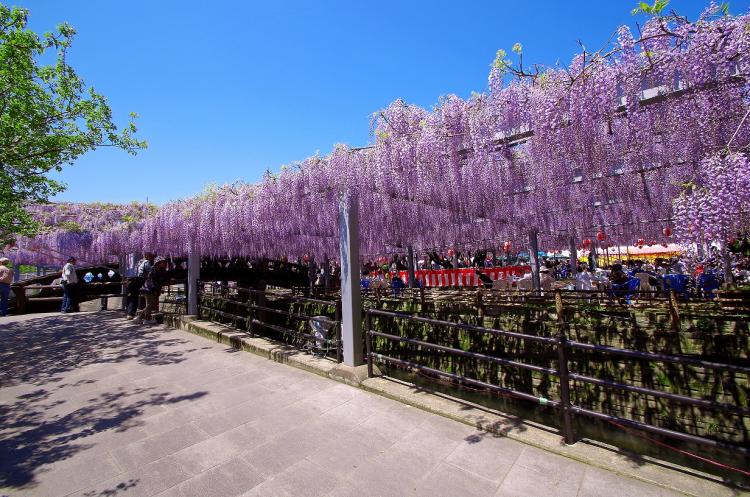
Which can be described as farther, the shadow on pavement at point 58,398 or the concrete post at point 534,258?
the concrete post at point 534,258

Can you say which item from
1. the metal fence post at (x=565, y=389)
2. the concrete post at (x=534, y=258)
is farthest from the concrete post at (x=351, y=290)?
the concrete post at (x=534, y=258)

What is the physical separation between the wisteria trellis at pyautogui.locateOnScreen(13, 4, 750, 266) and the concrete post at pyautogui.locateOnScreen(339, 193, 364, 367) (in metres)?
0.60

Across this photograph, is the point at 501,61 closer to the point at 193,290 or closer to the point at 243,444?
the point at 243,444

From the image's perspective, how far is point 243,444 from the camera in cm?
284

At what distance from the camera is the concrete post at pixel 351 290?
4.35 meters

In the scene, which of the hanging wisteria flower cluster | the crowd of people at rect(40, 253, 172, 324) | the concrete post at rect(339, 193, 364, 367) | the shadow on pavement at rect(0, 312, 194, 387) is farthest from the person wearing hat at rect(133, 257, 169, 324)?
the concrete post at rect(339, 193, 364, 367)

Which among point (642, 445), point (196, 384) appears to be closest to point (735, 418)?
point (642, 445)

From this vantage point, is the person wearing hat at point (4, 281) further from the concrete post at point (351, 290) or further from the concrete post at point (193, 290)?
the concrete post at point (351, 290)

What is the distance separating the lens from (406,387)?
3.78 metres

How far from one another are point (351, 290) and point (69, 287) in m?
10.9

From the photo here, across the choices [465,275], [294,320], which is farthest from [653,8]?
[465,275]

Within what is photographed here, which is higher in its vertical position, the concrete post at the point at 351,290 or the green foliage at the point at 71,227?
the green foliage at the point at 71,227

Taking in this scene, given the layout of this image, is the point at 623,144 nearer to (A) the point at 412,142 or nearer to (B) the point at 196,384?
(A) the point at 412,142

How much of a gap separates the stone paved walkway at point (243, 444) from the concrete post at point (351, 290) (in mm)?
495
